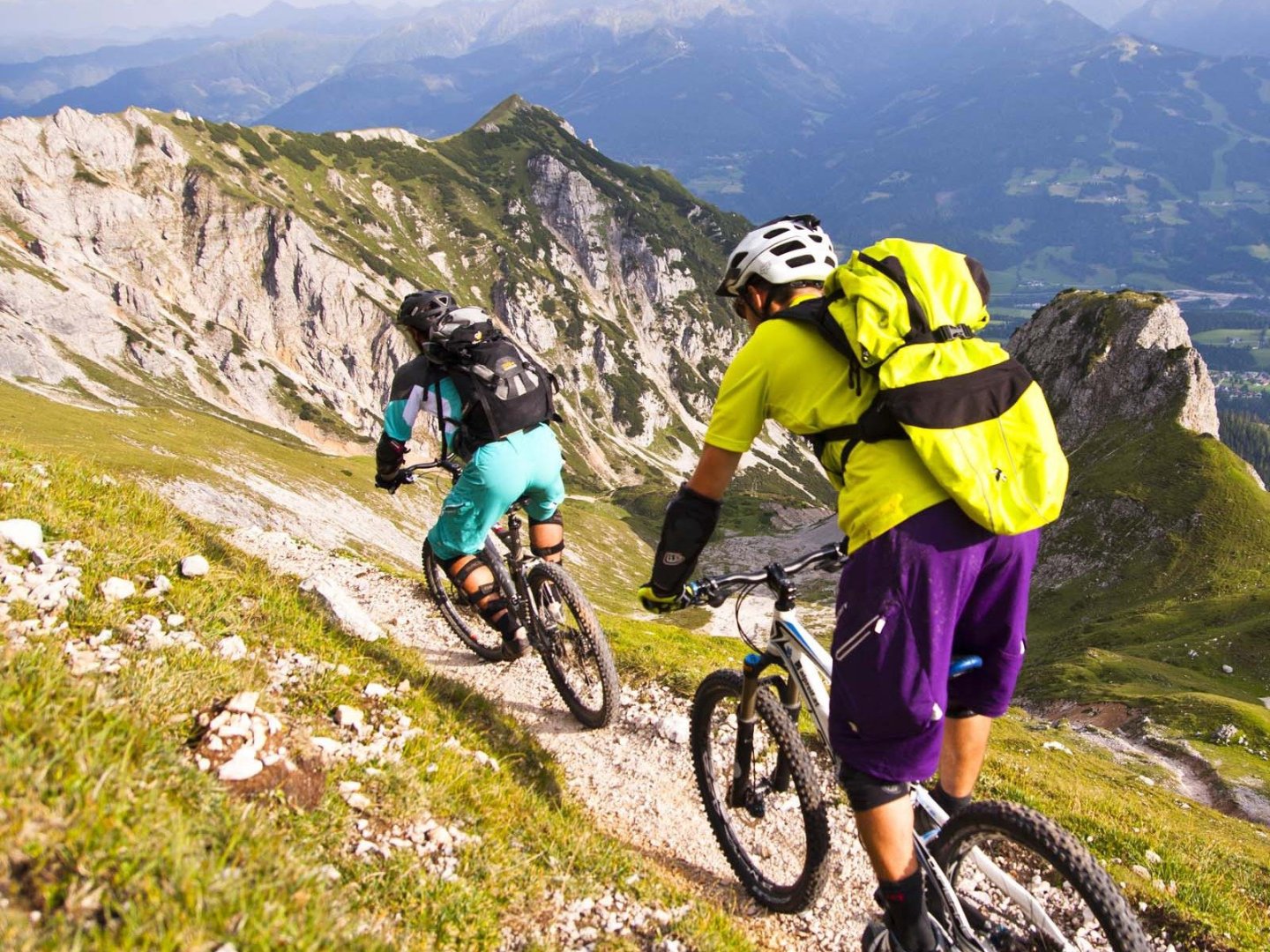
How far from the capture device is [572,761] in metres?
8.07

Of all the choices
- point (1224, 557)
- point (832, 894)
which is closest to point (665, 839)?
point (832, 894)

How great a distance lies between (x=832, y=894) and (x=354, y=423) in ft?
552

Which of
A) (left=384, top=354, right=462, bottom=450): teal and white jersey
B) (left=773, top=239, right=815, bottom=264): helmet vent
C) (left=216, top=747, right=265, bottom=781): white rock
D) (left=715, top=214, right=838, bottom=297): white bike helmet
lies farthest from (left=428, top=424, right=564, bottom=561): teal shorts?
A: (left=216, top=747, right=265, bottom=781): white rock

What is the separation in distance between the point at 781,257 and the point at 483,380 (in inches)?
154

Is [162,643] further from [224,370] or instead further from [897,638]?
[224,370]

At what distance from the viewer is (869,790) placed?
461cm

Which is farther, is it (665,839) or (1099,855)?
(1099,855)

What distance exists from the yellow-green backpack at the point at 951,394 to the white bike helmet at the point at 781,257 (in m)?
0.95

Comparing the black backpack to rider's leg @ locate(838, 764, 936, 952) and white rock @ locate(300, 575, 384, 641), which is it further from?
rider's leg @ locate(838, 764, 936, 952)

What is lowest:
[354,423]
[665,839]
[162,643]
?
[354,423]

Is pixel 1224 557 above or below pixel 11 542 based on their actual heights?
below

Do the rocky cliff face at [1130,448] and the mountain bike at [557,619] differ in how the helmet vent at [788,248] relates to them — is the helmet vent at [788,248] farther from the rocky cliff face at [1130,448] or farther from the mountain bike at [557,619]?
the rocky cliff face at [1130,448]

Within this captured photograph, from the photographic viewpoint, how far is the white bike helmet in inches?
211

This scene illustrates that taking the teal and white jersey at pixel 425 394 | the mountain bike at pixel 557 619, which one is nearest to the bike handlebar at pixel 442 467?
the mountain bike at pixel 557 619
